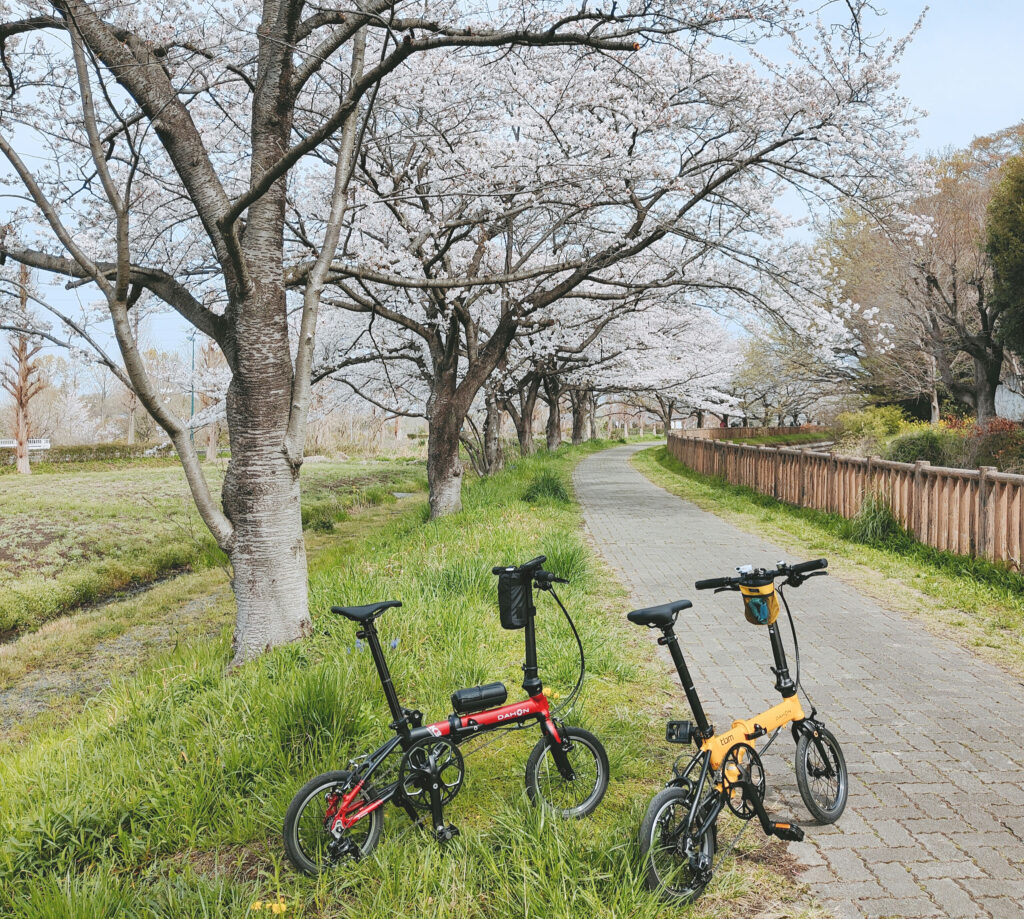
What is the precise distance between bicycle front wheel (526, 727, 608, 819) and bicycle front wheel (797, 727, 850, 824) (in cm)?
88

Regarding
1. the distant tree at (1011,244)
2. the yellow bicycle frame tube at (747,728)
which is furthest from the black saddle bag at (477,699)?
the distant tree at (1011,244)

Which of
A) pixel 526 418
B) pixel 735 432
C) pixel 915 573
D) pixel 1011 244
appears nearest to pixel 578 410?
pixel 735 432

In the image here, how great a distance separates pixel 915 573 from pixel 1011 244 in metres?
12.0

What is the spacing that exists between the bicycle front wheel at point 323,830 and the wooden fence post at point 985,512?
25.2 feet

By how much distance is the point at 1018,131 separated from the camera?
28.7 meters

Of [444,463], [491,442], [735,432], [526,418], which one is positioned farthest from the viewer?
[735,432]

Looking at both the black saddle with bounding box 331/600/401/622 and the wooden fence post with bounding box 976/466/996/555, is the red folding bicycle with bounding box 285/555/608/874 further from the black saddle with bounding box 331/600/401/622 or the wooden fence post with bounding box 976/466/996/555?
the wooden fence post with bounding box 976/466/996/555

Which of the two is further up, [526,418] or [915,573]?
[526,418]

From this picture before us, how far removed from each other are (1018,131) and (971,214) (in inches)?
351

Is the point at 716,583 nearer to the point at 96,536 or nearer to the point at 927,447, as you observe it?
the point at 927,447

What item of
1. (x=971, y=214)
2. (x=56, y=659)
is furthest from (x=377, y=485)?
(x=971, y=214)

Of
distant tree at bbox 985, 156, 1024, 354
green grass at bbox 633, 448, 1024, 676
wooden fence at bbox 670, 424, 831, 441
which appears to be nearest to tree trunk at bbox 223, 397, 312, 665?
green grass at bbox 633, 448, 1024, 676

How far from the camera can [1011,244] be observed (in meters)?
16.9

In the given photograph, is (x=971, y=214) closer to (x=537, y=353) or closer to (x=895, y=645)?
(x=537, y=353)
